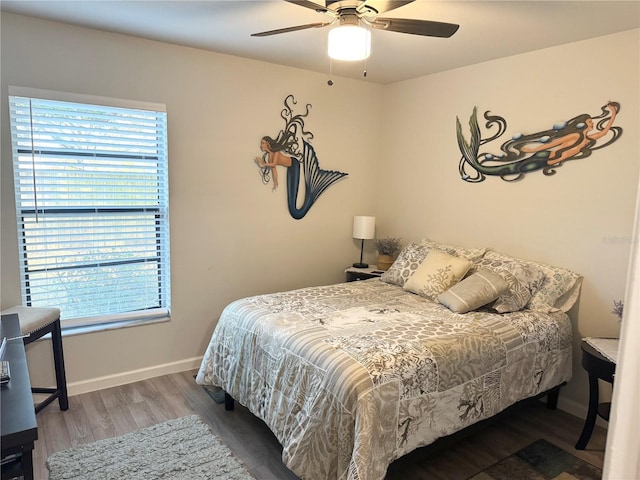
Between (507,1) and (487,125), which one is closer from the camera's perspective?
(507,1)

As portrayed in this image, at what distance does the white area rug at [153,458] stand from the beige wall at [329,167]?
2.60 feet

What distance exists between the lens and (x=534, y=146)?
3.02m

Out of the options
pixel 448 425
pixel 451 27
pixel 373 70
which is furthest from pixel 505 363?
pixel 373 70

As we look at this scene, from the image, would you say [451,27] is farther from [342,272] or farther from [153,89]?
[342,272]

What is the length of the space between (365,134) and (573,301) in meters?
2.33

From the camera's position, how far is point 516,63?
3090 millimetres

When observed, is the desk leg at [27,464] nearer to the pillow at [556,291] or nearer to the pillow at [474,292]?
the pillow at [474,292]

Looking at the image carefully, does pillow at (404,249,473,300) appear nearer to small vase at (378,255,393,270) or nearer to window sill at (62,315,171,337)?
small vase at (378,255,393,270)

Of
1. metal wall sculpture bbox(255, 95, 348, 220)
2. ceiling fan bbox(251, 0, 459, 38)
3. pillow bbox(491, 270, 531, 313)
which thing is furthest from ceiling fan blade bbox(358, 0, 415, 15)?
pillow bbox(491, 270, 531, 313)

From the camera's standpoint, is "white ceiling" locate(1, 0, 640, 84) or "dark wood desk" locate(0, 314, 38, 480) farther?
"white ceiling" locate(1, 0, 640, 84)

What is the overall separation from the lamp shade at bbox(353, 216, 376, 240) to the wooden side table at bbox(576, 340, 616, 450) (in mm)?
1981

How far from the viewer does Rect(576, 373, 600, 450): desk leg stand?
7.88 ft

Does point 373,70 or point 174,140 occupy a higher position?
point 373,70

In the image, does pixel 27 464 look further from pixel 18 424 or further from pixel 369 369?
pixel 369 369
